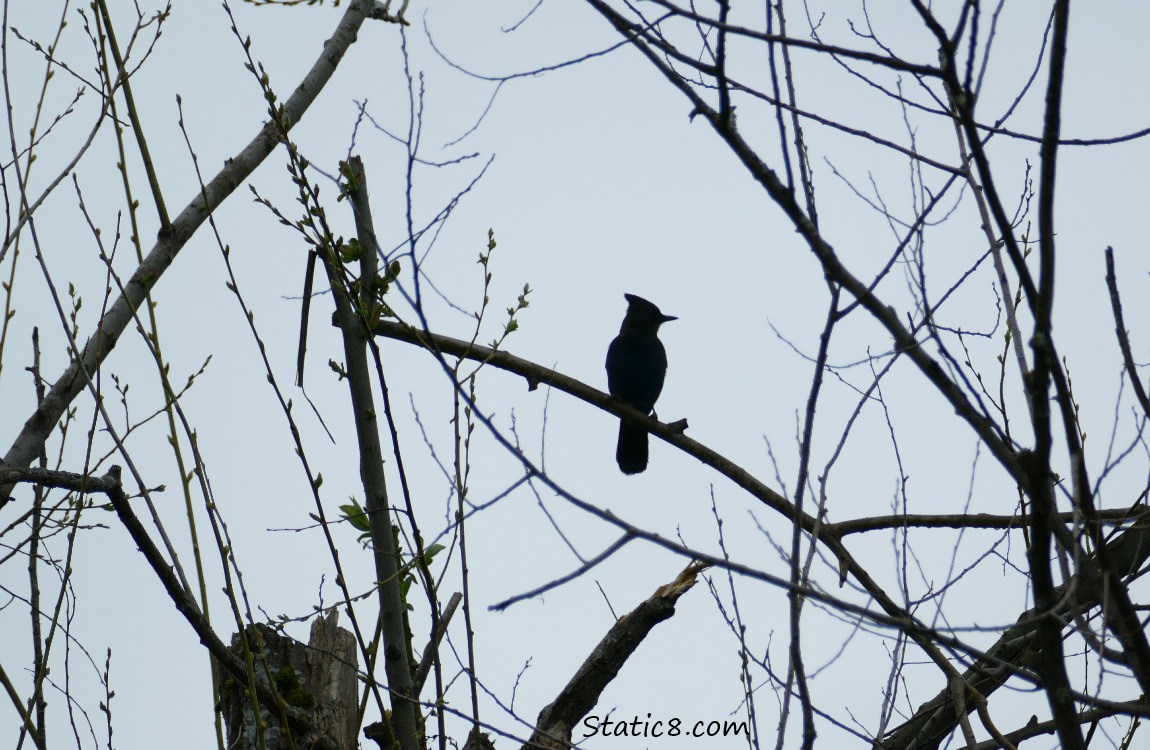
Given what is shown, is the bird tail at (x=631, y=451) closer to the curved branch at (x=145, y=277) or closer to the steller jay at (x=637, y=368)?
the steller jay at (x=637, y=368)

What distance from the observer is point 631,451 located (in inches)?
282

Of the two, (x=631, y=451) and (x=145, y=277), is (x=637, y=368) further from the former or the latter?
(x=145, y=277)

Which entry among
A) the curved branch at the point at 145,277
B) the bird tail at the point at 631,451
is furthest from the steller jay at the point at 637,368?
the curved branch at the point at 145,277

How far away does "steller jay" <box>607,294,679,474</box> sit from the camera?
23.6 feet

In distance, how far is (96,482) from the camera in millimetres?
2465

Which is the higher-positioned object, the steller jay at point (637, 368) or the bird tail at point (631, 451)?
the steller jay at point (637, 368)

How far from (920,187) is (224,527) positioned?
80.7 inches

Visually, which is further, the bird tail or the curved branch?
the bird tail

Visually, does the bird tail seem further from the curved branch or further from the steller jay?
the curved branch

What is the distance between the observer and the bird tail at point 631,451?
23.4 ft

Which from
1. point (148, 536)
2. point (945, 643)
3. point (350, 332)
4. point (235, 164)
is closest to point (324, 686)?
point (148, 536)

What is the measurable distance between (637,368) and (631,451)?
Answer: 2.10 ft

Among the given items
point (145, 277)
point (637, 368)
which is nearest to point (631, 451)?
point (637, 368)

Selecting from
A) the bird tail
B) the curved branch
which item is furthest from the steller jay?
the curved branch
